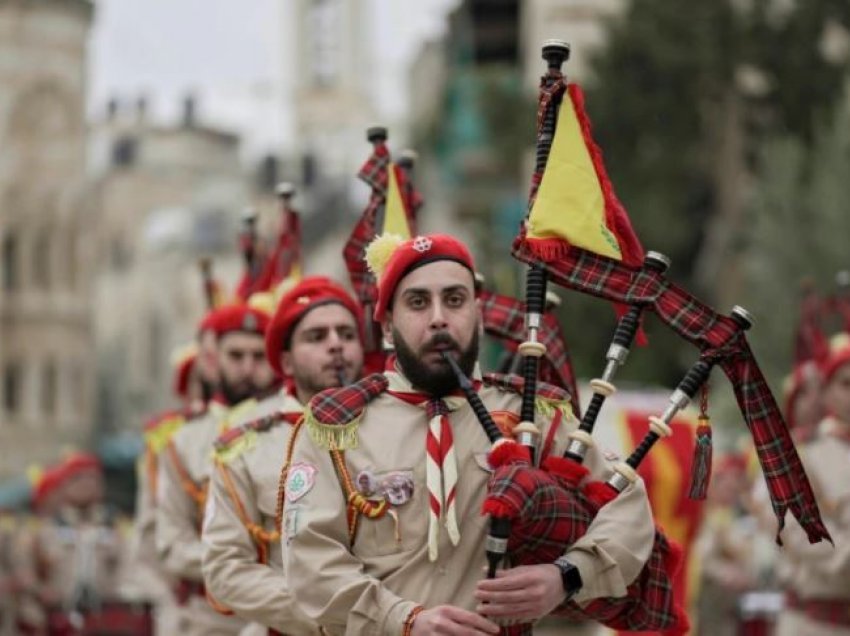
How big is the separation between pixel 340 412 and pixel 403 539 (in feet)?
1.38

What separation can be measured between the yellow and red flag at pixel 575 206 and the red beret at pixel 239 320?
448cm

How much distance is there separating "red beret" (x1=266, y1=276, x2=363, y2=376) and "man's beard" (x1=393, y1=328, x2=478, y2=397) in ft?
7.52

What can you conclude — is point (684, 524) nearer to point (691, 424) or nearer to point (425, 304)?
point (691, 424)

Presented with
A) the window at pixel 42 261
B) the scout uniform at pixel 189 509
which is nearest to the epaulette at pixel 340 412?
the scout uniform at pixel 189 509

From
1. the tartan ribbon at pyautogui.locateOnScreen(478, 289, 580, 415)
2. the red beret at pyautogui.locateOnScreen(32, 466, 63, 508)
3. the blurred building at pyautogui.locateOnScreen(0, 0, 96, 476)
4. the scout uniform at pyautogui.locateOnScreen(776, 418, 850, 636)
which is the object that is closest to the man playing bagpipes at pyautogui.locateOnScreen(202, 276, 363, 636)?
the tartan ribbon at pyautogui.locateOnScreen(478, 289, 580, 415)

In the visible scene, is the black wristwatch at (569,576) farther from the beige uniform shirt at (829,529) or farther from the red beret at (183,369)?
the red beret at (183,369)

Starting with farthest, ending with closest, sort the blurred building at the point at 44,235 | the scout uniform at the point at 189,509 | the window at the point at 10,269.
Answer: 1. the window at the point at 10,269
2. the blurred building at the point at 44,235
3. the scout uniform at the point at 189,509

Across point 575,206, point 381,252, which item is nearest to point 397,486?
point 381,252

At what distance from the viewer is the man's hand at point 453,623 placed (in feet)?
24.0

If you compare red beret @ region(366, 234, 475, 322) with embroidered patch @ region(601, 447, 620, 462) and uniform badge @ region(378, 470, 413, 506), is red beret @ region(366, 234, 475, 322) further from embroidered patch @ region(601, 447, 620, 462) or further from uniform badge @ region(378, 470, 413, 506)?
embroidered patch @ region(601, 447, 620, 462)

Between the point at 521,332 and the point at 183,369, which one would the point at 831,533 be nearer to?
the point at 521,332

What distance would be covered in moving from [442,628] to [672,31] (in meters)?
27.0

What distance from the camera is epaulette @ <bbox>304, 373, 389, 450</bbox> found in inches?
309

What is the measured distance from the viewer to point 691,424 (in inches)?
672
